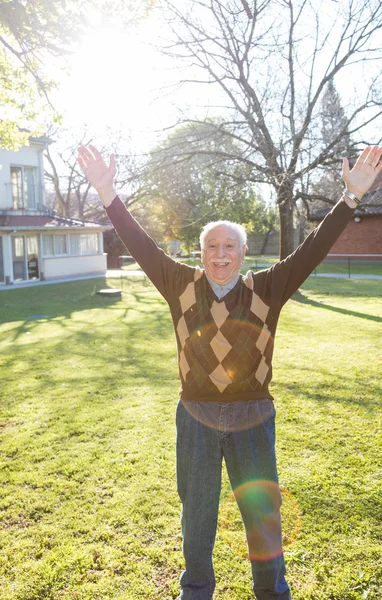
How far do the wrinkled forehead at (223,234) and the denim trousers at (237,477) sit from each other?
822 mm

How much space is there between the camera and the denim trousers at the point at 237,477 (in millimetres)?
2404

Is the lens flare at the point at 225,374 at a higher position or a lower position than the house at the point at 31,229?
lower

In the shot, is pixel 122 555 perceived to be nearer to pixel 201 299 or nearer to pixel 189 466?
pixel 189 466

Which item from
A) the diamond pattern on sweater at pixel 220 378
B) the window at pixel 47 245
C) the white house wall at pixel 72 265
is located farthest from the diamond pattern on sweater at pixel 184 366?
the window at pixel 47 245

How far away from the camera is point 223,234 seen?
2.54 meters

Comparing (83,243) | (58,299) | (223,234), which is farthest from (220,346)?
(83,243)

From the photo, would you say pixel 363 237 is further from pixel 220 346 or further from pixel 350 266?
pixel 220 346

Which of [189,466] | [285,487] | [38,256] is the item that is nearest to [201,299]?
[189,466]

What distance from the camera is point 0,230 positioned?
2109 cm

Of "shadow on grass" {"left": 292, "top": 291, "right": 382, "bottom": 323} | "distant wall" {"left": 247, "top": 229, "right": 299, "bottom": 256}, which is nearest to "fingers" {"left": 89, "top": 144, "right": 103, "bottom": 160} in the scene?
"shadow on grass" {"left": 292, "top": 291, "right": 382, "bottom": 323}

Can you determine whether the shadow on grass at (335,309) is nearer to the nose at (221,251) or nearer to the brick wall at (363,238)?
the nose at (221,251)

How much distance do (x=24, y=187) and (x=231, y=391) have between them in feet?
77.8

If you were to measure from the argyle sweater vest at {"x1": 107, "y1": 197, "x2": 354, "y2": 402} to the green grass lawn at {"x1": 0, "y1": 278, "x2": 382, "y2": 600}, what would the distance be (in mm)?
1411

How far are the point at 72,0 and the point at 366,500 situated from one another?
27.9ft
